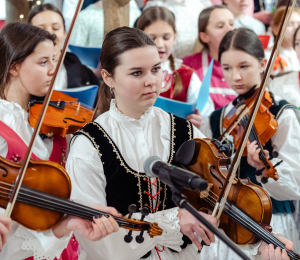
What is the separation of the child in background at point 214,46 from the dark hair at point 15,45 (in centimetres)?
134

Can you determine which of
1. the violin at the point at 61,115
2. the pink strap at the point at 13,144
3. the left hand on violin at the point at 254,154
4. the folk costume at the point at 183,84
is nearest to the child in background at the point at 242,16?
the folk costume at the point at 183,84

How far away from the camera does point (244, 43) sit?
1787 mm

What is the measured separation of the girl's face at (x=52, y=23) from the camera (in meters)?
2.13

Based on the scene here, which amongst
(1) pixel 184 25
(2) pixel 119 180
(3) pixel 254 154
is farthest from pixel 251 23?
(2) pixel 119 180

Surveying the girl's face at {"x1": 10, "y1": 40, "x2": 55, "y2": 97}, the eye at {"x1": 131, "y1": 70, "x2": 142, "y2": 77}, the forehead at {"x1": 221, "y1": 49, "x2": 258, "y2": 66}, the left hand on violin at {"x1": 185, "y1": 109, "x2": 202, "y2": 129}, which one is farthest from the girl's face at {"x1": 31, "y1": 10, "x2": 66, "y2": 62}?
the eye at {"x1": 131, "y1": 70, "x2": 142, "y2": 77}

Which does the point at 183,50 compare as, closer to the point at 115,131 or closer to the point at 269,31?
the point at 269,31

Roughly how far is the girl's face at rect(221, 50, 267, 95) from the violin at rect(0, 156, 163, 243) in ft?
3.32

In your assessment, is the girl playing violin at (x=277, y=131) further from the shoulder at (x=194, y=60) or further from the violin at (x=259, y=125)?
the shoulder at (x=194, y=60)

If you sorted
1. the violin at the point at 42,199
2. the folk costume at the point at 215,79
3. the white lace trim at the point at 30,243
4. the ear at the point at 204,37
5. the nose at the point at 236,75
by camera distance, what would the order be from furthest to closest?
the ear at the point at 204,37 → the folk costume at the point at 215,79 → the nose at the point at 236,75 → the white lace trim at the point at 30,243 → the violin at the point at 42,199

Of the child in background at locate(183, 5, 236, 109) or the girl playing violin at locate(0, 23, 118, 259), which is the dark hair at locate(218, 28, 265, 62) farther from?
the girl playing violin at locate(0, 23, 118, 259)

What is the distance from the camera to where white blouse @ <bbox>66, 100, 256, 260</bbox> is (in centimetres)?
113

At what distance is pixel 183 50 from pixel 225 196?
1988 mm

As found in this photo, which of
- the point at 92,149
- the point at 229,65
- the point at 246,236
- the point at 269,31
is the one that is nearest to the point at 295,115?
the point at 229,65

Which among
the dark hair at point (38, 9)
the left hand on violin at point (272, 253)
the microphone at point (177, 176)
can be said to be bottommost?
the left hand on violin at point (272, 253)
